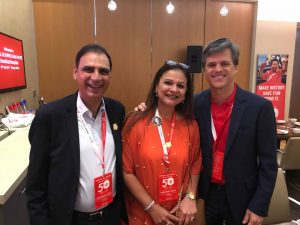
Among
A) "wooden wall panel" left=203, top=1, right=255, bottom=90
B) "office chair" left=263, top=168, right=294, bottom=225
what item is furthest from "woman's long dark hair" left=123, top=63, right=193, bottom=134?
"wooden wall panel" left=203, top=1, right=255, bottom=90

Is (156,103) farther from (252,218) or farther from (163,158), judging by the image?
(252,218)

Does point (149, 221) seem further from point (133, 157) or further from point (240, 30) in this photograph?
point (240, 30)

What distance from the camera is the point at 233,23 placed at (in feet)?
16.7

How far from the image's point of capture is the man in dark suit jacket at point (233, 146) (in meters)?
1.40

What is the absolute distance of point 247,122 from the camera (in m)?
1.40

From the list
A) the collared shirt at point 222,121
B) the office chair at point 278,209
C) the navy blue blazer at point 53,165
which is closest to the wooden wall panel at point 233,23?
the office chair at point 278,209

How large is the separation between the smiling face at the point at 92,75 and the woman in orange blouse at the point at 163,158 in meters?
0.32

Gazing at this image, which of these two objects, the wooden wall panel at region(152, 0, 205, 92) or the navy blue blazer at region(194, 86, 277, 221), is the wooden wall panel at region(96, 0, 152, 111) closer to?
the wooden wall panel at region(152, 0, 205, 92)

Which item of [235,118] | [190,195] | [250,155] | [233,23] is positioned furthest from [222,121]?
[233,23]

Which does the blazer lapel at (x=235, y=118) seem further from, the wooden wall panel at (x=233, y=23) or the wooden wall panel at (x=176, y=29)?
the wooden wall panel at (x=233, y=23)

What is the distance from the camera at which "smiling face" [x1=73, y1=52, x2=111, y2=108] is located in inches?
48.3

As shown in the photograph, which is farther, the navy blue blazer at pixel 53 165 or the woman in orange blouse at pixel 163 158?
the woman in orange blouse at pixel 163 158

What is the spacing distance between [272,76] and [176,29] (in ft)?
7.92

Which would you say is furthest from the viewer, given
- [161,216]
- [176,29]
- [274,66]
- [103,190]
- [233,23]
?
[274,66]
